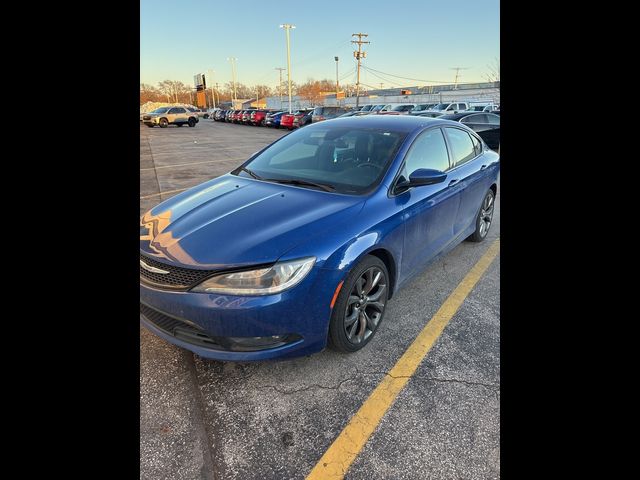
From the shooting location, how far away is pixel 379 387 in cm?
226

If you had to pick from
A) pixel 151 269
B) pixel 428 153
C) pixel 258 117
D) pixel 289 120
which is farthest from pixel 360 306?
pixel 258 117

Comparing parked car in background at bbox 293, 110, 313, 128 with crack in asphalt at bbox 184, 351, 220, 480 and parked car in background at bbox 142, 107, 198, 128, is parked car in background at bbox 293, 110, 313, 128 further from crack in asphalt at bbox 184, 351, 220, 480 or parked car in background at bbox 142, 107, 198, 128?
crack in asphalt at bbox 184, 351, 220, 480

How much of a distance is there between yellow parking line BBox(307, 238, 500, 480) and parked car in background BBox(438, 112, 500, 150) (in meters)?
10.3

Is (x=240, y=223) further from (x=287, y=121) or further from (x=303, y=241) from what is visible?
(x=287, y=121)

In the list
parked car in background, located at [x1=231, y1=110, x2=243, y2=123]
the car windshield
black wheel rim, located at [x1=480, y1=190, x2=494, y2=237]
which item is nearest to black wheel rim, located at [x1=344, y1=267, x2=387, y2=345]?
the car windshield

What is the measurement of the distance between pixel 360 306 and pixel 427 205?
105 cm

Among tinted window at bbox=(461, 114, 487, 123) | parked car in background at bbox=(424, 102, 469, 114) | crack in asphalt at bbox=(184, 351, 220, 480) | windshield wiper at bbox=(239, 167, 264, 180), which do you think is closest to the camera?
crack in asphalt at bbox=(184, 351, 220, 480)

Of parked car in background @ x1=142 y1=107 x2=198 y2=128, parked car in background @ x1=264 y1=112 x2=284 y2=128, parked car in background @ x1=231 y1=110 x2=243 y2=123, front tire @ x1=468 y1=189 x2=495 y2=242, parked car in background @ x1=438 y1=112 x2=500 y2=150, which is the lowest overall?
front tire @ x1=468 y1=189 x2=495 y2=242

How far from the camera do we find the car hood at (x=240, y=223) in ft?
6.86

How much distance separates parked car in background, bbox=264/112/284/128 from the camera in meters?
30.0
